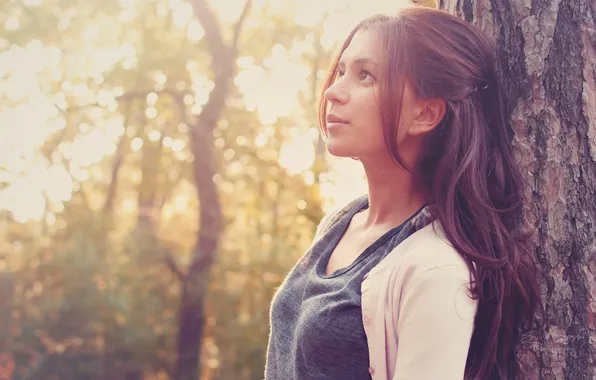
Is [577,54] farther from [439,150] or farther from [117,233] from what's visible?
[117,233]

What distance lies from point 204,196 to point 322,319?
439 cm

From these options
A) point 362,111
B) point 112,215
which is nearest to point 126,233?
point 112,215

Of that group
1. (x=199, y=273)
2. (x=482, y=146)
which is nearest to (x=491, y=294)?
(x=482, y=146)

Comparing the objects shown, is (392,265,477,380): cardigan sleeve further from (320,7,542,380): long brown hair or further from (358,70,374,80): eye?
(358,70,374,80): eye

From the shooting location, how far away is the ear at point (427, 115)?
1.61m

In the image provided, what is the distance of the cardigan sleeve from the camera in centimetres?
131

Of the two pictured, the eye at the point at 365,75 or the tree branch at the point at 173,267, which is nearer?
the eye at the point at 365,75

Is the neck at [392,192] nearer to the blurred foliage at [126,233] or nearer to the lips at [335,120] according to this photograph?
the lips at [335,120]

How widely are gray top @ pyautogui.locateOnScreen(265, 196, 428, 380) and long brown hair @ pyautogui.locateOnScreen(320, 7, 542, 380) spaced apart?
6.8 inches

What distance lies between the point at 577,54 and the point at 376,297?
745mm

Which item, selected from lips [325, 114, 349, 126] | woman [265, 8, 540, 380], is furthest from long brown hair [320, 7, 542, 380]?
lips [325, 114, 349, 126]

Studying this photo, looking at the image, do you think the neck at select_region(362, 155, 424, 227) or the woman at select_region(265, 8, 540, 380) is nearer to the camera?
the woman at select_region(265, 8, 540, 380)

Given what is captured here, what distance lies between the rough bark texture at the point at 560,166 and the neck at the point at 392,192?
0.30 metres

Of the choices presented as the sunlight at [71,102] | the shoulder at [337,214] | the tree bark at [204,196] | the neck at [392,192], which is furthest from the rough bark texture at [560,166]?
the tree bark at [204,196]
